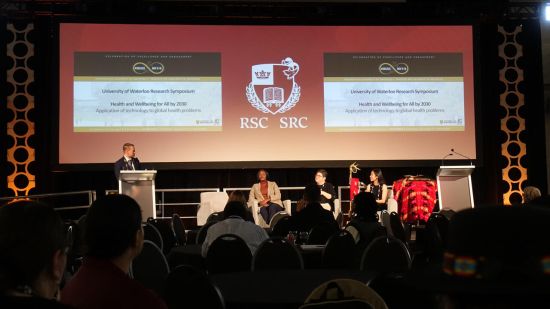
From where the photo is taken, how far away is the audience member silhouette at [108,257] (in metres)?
2.04

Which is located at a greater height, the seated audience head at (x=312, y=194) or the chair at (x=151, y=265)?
the seated audience head at (x=312, y=194)

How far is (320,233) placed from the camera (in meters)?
5.55

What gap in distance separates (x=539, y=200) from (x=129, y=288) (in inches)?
49.0

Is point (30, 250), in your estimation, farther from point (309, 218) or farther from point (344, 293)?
point (309, 218)

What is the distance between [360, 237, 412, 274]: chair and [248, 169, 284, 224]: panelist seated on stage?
19.4 feet

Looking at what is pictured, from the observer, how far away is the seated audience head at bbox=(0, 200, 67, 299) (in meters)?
1.36

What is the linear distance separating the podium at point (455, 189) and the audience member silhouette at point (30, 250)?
9197 millimetres

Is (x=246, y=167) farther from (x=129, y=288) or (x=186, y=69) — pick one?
(x=129, y=288)

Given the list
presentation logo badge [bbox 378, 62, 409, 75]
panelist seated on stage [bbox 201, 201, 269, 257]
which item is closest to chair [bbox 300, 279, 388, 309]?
panelist seated on stage [bbox 201, 201, 269, 257]

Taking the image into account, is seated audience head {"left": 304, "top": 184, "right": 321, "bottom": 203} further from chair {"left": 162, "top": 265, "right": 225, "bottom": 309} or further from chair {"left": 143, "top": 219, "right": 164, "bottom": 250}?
chair {"left": 162, "top": 265, "right": 225, "bottom": 309}

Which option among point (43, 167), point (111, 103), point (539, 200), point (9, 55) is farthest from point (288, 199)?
point (539, 200)

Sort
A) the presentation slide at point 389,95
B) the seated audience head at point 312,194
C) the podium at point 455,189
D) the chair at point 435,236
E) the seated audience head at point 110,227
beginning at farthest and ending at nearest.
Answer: the presentation slide at point 389,95, the podium at point 455,189, the chair at point 435,236, the seated audience head at point 312,194, the seated audience head at point 110,227

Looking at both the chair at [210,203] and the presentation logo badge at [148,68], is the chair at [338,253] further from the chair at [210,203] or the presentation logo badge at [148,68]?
the presentation logo badge at [148,68]

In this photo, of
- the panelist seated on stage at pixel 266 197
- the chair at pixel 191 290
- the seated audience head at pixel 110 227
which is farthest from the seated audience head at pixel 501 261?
the panelist seated on stage at pixel 266 197
